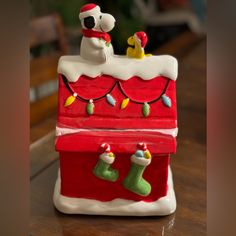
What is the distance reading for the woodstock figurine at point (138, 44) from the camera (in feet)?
2.23

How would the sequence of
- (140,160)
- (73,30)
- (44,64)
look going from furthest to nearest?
(73,30), (44,64), (140,160)

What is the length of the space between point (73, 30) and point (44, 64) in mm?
760

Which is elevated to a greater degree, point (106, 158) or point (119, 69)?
point (119, 69)

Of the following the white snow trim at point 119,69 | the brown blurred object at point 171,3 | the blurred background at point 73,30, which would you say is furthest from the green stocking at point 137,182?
the brown blurred object at point 171,3

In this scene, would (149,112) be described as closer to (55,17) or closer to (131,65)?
(131,65)

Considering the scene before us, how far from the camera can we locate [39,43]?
194 cm

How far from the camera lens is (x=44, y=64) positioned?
5.04 ft

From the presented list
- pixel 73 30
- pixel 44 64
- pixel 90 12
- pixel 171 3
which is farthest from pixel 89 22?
pixel 171 3

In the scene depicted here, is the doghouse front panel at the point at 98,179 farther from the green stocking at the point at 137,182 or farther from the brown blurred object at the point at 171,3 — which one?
the brown blurred object at the point at 171,3

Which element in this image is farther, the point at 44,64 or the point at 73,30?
the point at 73,30

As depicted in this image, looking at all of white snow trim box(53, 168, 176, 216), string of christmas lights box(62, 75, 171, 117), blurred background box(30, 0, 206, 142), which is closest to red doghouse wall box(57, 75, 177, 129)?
string of christmas lights box(62, 75, 171, 117)

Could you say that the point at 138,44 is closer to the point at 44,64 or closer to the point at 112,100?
the point at 112,100
